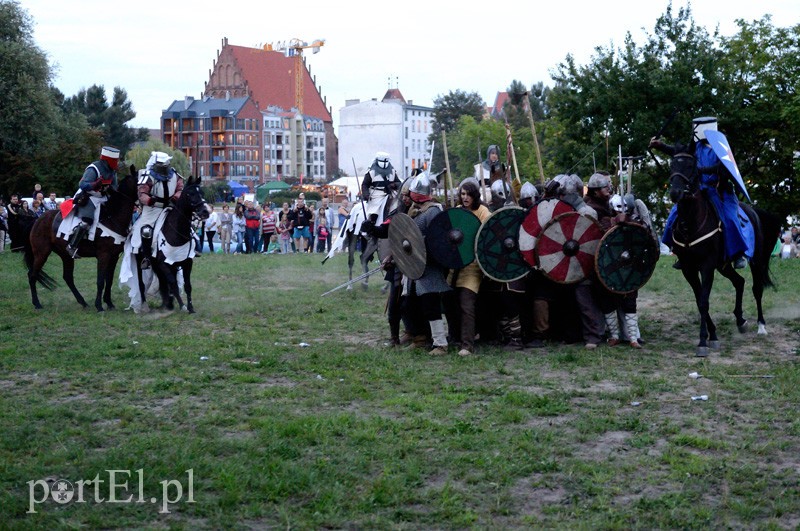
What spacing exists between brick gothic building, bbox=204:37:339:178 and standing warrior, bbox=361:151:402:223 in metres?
120

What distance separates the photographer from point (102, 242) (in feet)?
47.5

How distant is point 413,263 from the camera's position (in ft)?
34.0

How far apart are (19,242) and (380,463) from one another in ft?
37.2

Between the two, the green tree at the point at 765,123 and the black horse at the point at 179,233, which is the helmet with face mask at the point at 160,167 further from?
the green tree at the point at 765,123

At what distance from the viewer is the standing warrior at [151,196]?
14.0 m

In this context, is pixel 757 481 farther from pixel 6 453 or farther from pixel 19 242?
pixel 19 242

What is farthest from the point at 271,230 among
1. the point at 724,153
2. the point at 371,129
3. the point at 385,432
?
the point at 371,129

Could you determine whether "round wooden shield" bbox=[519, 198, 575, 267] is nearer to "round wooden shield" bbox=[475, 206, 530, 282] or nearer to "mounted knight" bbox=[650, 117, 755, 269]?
"round wooden shield" bbox=[475, 206, 530, 282]

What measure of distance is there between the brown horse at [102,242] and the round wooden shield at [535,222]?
6191mm

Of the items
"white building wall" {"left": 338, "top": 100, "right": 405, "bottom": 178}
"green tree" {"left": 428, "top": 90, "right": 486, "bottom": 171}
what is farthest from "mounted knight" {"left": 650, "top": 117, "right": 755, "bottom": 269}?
"white building wall" {"left": 338, "top": 100, "right": 405, "bottom": 178}

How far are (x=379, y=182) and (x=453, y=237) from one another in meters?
5.93

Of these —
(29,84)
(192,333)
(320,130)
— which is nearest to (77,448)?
(192,333)

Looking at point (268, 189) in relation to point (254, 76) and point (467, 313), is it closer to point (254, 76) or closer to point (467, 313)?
point (254, 76)

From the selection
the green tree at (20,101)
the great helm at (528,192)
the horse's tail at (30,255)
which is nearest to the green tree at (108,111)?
the green tree at (20,101)
